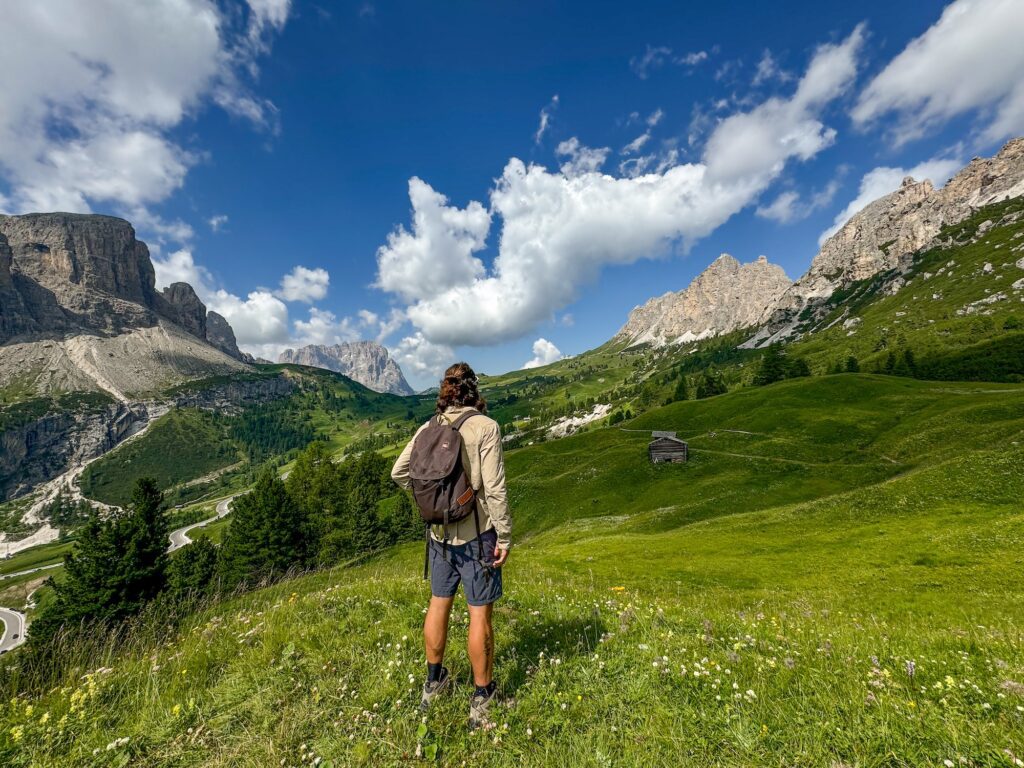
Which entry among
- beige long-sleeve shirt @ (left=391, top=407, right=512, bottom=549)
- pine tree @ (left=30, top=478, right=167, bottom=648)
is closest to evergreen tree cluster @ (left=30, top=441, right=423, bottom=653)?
pine tree @ (left=30, top=478, right=167, bottom=648)

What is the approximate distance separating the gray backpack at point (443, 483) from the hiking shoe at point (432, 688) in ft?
6.12

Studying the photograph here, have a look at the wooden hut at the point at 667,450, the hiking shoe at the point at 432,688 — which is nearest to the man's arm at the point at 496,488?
the hiking shoe at the point at 432,688

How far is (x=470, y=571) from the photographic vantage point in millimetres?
6152

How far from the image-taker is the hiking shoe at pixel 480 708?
5127 millimetres

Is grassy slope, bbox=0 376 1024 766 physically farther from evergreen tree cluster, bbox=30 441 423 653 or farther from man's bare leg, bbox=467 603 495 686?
evergreen tree cluster, bbox=30 441 423 653

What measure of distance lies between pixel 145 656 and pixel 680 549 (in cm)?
3596

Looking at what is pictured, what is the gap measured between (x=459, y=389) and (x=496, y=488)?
69.9 inches

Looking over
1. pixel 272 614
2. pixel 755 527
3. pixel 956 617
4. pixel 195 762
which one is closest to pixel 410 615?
pixel 272 614

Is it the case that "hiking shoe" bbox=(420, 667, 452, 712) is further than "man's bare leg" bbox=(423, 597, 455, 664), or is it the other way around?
"man's bare leg" bbox=(423, 597, 455, 664)

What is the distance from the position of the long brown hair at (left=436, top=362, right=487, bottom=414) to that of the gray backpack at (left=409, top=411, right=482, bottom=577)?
691 mm

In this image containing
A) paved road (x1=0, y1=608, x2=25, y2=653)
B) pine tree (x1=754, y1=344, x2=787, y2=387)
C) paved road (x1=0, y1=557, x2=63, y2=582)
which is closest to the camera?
paved road (x1=0, y1=608, x2=25, y2=653)

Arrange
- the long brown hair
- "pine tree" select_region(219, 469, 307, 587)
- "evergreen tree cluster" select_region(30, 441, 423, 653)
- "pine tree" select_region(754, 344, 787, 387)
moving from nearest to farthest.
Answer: the long brown hair < "evergreen tree cluster" select_region(30, 441, 423, 653) < "pine tree" select_region(219, 469, 307, 587) < "pine tree" select_region(754, 344, 787, 387)

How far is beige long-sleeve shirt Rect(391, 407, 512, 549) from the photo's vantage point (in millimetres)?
6121

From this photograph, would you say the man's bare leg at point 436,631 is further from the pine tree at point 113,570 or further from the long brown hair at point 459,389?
the pine tree at point 113,570
